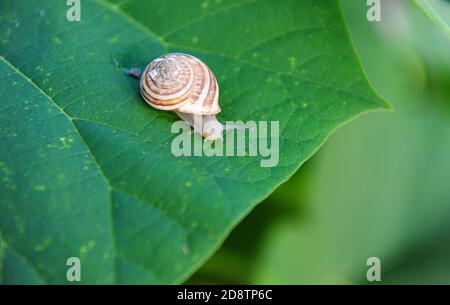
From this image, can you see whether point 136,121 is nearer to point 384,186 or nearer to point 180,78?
point 180,78

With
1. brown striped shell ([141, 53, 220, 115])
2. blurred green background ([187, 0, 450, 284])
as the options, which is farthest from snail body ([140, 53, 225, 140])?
blurred green background ([187, 0, 450, 284])

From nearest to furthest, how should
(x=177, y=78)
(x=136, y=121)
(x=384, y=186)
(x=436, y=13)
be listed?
1. (x=436, y=13)
2. (x=136, y=121)
3. (x=177, y=78)
4. (x=384, y=186)

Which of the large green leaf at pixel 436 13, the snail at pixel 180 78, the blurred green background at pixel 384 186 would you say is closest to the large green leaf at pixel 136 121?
the snail at pixel 180 78

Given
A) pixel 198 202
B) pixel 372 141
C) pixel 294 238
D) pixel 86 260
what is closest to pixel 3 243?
pixel 86 260

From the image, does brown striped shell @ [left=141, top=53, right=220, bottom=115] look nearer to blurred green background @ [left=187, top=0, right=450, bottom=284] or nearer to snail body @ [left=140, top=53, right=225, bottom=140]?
snail body @ [left=140, top=53, right=225, bottom=140]

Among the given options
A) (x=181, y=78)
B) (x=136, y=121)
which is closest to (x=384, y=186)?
(x=181, y=78)

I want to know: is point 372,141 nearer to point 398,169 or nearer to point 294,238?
point 398,169

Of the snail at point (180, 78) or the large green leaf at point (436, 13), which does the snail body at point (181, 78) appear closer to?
the snail at point (180, 78)
